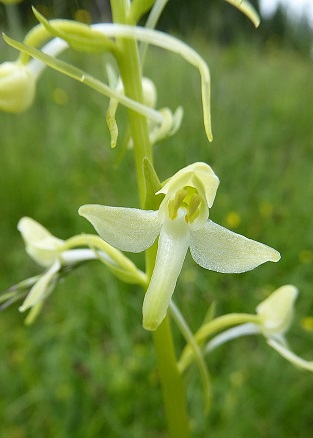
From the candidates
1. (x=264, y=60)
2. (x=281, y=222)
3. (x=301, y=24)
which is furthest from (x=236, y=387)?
(x=264, y=60)

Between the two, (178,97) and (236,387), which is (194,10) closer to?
(178,97)

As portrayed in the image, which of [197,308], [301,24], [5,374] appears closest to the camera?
[5,374]

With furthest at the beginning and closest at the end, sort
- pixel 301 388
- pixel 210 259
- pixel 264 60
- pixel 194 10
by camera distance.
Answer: pixel 194 10 < pixel 264 60 < pixel 301 388 < pixel 210 259

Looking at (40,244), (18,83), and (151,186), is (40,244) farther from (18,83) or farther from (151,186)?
(151,186)

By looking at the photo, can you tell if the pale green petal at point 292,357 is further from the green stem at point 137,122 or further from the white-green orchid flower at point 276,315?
the green stem at point 137,122

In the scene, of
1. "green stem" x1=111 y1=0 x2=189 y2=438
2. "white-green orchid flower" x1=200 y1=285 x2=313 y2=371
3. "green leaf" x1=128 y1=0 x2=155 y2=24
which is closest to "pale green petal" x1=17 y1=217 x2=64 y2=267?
"green stem" x1=111 y1=0 x2=189 y2=438

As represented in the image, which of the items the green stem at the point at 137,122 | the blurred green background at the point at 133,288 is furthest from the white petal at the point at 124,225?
the blurred green background at the point at 133,288
